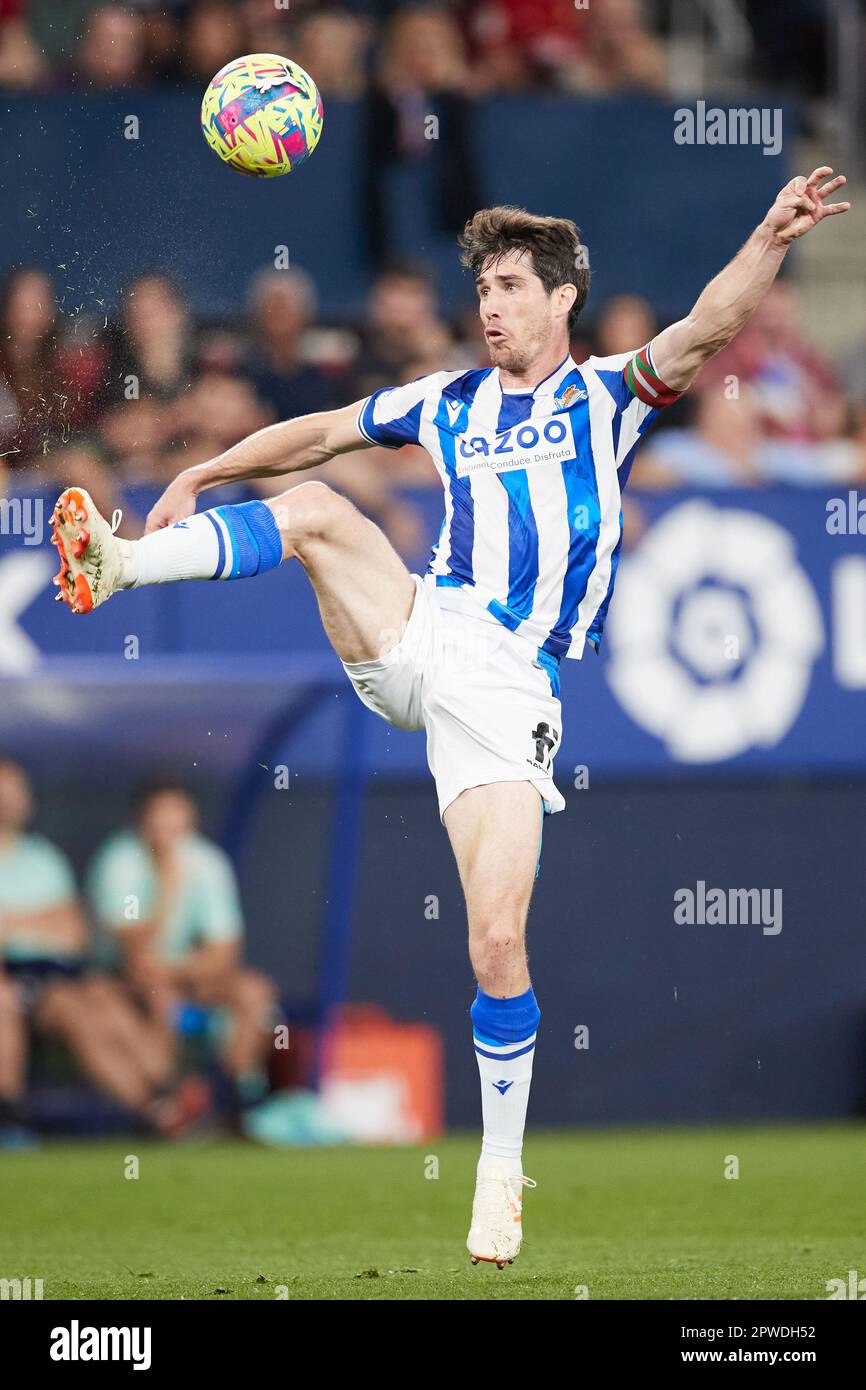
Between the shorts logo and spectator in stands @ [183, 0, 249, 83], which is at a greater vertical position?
spectator in stands @ [183, 0, 249, 83]

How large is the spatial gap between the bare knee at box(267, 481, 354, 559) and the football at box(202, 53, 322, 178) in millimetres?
1228

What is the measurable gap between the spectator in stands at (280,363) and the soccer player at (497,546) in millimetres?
2983

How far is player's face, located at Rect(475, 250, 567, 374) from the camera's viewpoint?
710 centimetres

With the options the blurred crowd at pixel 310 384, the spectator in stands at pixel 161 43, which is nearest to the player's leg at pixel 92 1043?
the blurred crowd at pixel 310 384

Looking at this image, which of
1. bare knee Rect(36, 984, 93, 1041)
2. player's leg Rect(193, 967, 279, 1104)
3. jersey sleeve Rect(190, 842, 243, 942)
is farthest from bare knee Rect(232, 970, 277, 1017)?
bare knee Rect(36, 984, 93, 1041)

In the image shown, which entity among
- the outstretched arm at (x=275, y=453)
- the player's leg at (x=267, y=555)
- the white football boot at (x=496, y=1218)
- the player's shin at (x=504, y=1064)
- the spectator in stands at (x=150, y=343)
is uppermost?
the spectator in stands at (x=150, y=343)

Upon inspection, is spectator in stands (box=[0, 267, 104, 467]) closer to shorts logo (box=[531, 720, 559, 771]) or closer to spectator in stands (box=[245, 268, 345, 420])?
spectator in stands (box=[245, 268, 345, 420])

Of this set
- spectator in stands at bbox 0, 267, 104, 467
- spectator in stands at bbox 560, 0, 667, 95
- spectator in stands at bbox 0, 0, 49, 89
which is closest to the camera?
spectator in stands at bbox 0, 267, 104, 467

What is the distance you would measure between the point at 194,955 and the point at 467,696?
5152 mm

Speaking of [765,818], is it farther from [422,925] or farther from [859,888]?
[422,925]

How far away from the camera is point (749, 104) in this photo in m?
11.7

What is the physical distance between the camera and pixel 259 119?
7.30 m

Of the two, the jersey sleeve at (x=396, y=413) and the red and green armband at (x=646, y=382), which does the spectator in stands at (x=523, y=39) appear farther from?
the red and green armband at (x=646, y=382)

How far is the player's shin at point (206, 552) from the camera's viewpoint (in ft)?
21.8
